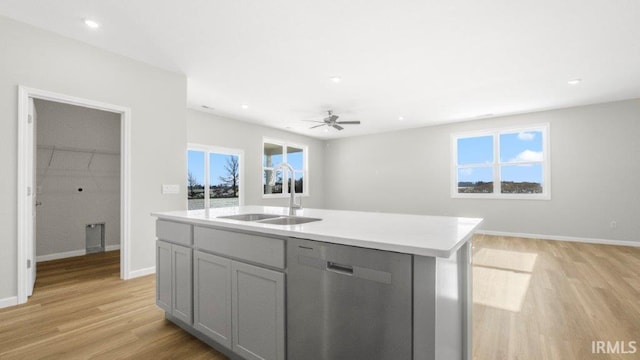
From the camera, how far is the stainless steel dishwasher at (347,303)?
3.56 ft

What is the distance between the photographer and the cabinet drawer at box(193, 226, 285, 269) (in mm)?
1478

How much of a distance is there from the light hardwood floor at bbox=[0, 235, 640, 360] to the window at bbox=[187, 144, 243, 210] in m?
2.25

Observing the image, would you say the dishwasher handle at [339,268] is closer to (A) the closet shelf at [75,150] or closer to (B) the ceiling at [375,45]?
(B) the ceiling at [375,45]

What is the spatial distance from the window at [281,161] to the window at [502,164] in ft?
13.4

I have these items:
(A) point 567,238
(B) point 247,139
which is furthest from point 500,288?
(B) point 247,139

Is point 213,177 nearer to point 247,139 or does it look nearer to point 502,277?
point 247,139

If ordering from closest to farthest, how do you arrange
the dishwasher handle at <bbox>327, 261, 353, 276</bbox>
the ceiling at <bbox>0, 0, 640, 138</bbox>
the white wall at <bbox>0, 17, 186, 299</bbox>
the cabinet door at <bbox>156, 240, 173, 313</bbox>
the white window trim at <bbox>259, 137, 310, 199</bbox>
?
the dishwasher handle at <bbox>327, 261, 353, 276</bbox>, the cabinet door at <bbox>156, 240, 173, 313</bbox>, the ceiling at <bbox>0, 0, 640, 138</bbox>, the white wall at <bbox>0, 17, 186, 299</bbox>, the white window trim at <bbox>259, 137, 310, 199</bbox>

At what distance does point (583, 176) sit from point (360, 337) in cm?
639

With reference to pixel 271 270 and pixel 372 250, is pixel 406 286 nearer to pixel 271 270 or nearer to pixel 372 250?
pixel 372 250

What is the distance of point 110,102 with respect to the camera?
320 centimetres

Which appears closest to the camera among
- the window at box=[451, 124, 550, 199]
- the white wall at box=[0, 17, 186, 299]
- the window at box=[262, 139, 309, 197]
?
the white wall at box=[0, 17, 186, 299]

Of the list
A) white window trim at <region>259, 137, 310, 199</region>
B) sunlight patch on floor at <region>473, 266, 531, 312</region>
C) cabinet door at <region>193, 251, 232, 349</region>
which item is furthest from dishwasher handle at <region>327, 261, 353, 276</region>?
white window trim at <region>259, 137, 310, 199</region>

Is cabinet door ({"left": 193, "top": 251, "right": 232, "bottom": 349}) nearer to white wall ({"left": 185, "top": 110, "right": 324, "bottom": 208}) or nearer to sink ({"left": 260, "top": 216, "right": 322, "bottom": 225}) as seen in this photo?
sink ({"left": 260, "top": 216, "right": 322, "bottom": 225})

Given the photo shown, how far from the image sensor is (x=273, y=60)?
3.44 metres
